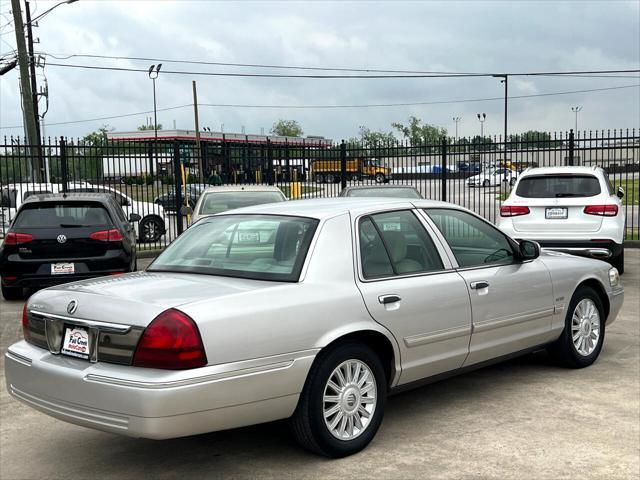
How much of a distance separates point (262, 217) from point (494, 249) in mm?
1864

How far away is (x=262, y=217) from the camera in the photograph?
5.00 metres

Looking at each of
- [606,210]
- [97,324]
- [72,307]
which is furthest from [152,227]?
[97,324]

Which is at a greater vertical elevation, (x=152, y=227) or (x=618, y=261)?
(x=152, y=227)

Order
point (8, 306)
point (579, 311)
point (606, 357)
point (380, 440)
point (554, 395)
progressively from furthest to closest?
point (8, 306)
point (606, 357)
point (579, 311)
point (554, 395)
point (380, 440)

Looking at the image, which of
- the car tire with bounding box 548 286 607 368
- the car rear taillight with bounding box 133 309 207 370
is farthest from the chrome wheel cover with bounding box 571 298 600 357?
the car rear taillight with bounding box 133 309 207 370

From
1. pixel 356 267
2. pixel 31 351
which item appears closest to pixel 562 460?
pixel 356 267

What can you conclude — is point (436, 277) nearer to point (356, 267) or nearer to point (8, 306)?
point (356, 267)

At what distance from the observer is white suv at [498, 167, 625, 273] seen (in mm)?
10383

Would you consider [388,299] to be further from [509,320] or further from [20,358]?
[20,358]

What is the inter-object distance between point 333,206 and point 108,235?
5716 mm

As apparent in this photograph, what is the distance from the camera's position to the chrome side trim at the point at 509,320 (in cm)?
513

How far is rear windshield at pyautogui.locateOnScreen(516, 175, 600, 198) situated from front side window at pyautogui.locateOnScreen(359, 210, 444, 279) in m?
6.19

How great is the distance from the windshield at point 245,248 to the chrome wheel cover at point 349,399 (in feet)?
2.09

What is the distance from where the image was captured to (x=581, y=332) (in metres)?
6.22
